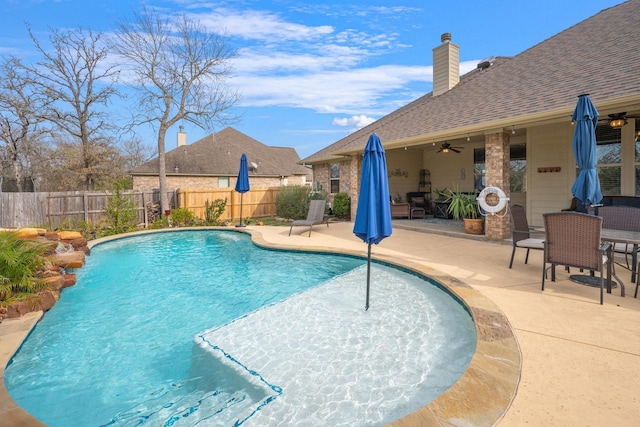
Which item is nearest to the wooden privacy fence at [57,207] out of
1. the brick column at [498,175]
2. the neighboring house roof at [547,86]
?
the neighboring house roof at [547,86]

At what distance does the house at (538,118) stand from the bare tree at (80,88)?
16466mm

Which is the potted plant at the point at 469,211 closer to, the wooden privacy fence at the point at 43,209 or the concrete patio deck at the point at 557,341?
the concrete patio deck at the point at 557,341

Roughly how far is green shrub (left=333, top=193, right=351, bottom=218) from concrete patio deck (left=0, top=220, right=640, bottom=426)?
7.46 m

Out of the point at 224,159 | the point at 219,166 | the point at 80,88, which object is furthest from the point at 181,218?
the point at 80,88

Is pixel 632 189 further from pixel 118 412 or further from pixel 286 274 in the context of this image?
pixel 118 412

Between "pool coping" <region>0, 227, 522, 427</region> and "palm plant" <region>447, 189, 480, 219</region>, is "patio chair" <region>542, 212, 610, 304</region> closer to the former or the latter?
"pool coping" <region>0, 227, 522, 427</region>

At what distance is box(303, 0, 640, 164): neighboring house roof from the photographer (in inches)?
278

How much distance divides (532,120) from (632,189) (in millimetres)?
3115

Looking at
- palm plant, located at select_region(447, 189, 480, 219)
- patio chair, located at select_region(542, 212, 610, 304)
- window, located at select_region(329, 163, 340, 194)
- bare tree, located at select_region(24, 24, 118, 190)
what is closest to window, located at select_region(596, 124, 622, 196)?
palm plant, located at select_region(447, 189, 480, 219)

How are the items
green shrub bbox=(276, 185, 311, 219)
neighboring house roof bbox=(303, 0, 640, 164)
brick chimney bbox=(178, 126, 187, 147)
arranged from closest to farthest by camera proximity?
neighboring house roof bbox=(303, 0, 640, 164) → green shrub bbox=(276, 185, 311, 219) → brick chimney bbox=(178, 126, 187, 147)

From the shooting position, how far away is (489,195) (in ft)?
27.2

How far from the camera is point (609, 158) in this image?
326 inches

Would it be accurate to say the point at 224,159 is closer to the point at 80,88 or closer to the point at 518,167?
the point at 80,88

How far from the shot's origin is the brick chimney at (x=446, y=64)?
45.5ft
